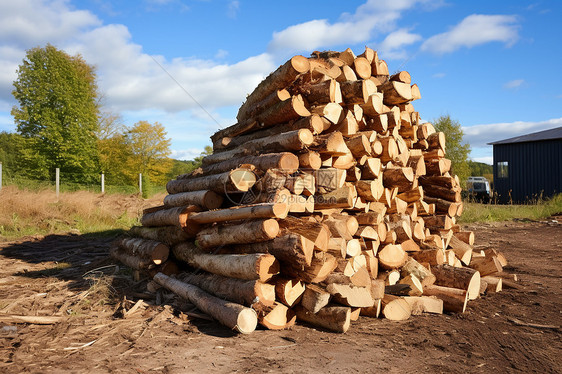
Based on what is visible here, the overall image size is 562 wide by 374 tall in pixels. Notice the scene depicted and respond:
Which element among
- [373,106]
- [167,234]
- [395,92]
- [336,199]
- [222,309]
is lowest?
[222,309]

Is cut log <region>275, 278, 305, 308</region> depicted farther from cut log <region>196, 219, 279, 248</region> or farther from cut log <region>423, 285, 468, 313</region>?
cut log <region>423, 285, 468, 313</region>

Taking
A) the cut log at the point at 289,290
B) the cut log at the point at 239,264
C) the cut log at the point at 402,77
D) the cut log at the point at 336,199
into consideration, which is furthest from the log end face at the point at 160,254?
the cut log at the point at 402,77

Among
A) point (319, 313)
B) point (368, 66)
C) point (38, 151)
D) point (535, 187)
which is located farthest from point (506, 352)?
point (38, 151)

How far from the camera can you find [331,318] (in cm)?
392

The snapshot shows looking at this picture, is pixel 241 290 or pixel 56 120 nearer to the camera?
pixel 241 290

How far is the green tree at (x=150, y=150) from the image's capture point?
101 ft

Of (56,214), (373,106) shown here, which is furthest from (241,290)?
(56,214)

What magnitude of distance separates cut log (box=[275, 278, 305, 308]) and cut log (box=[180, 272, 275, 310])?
93mm

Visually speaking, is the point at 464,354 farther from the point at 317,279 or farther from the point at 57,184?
the point at 57,184

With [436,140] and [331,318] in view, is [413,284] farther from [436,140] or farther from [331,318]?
[436,140]

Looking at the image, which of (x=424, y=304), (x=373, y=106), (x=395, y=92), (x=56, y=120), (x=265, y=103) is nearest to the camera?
(x=424, y=304)

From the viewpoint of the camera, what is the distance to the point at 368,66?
19.6 feet

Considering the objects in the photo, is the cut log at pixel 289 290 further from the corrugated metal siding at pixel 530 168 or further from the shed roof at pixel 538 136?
the shed roof at pixel 538 136

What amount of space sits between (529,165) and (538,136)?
203 cm
